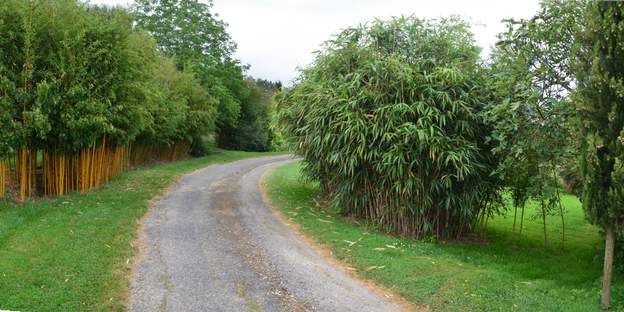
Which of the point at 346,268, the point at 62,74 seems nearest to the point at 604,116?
the point at 346,268

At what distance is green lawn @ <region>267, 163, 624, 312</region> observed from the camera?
4.88 m

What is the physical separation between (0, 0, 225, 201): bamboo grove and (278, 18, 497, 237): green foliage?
438 cm

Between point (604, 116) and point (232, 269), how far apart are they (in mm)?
4360

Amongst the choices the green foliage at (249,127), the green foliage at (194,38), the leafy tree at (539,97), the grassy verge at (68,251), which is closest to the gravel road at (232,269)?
the grassy verge at (68,251)

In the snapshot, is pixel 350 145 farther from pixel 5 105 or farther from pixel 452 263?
pixel 5 105

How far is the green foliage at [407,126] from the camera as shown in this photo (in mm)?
7301

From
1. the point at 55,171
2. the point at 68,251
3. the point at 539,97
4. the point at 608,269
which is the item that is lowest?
the point at 68,251

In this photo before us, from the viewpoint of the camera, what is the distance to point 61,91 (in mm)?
8961

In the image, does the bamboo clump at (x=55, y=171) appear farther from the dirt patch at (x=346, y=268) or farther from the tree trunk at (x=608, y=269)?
the tree trunk at (x=608, y=269)

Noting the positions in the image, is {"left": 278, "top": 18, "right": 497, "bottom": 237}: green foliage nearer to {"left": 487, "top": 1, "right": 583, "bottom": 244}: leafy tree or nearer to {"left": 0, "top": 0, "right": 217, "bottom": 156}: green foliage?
{"left": 487, "top": 1, "right": 583, "bottom": 244}: leafy tree

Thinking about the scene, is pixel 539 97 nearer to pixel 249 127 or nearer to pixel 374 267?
pixel 374 267

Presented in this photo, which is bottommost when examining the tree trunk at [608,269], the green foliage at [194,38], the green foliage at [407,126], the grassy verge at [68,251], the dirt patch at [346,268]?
the dirt patch at [346,268]

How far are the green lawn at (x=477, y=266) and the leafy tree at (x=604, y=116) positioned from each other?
2.55 ft

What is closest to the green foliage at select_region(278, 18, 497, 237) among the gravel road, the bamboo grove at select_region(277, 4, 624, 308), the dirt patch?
the bamboo grove at select_region(277, 4, 624, 308)
